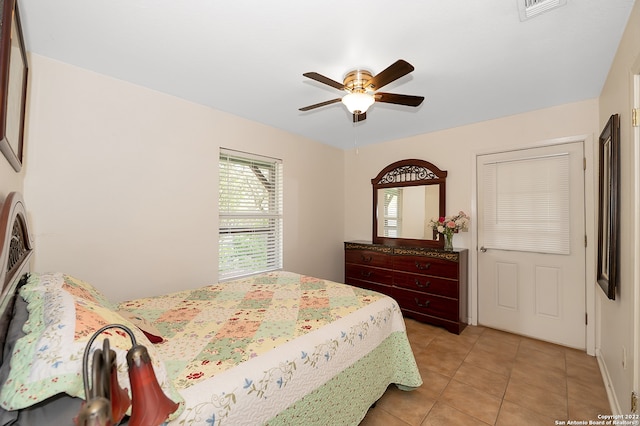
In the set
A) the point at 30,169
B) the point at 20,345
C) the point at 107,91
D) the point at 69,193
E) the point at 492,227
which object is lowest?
the point at 20,345

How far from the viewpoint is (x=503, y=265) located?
10.3 feet

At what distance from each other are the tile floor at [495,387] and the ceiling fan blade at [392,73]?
220cm

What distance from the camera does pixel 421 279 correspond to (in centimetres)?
330

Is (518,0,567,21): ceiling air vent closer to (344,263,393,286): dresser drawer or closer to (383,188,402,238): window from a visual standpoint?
(383,188,402,238): window

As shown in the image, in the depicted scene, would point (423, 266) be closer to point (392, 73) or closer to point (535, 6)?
point (392, 73)

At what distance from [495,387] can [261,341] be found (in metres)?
1.94

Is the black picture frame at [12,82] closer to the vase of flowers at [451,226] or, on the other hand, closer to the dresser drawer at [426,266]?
the dresser drawer at [426,266]

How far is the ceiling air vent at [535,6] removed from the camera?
55.4 inches

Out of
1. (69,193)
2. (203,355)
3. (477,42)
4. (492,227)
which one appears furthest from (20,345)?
(492,227)

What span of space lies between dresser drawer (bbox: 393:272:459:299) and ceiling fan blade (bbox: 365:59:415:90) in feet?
7.58

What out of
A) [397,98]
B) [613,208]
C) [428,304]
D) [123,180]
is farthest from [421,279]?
[123,180]

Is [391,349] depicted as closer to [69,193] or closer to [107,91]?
[69,193]

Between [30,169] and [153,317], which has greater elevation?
[30,169]

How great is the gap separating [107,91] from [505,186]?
398 cm
